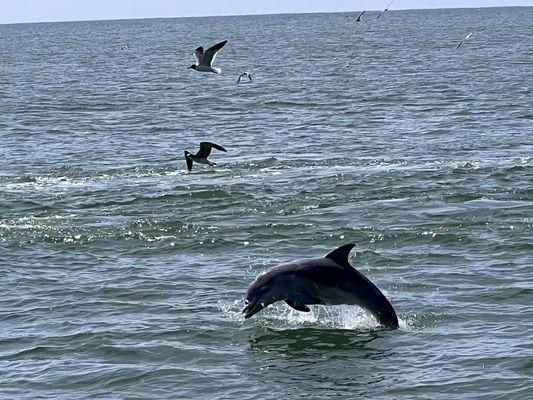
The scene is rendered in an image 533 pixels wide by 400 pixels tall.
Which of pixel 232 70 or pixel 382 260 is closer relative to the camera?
pixel 382 260

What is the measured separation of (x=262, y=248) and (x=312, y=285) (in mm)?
6476

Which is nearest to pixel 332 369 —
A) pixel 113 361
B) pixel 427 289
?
pixel 113 361

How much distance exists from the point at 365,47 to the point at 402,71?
154 ft

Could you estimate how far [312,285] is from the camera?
17.6m

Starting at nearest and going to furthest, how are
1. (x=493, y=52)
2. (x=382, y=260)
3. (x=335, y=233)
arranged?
(x=382, y=260) < (x=335, y=233) < (x=493, y=52)

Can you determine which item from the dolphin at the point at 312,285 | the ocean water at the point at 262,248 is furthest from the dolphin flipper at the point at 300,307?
the ocean water at the point at 262,248

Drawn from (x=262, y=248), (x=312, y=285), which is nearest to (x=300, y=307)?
(x=312, y=285)

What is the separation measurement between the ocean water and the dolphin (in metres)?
0.61

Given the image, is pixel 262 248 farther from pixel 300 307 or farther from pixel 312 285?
pixel 312 285

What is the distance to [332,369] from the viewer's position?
1680cm

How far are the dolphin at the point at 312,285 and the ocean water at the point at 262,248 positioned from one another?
1.99ft

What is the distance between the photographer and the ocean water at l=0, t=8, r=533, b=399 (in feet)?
55.1

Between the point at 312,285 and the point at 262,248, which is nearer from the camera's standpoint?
the point at 312,285

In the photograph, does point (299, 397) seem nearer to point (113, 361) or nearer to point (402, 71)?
point (113, 361)
